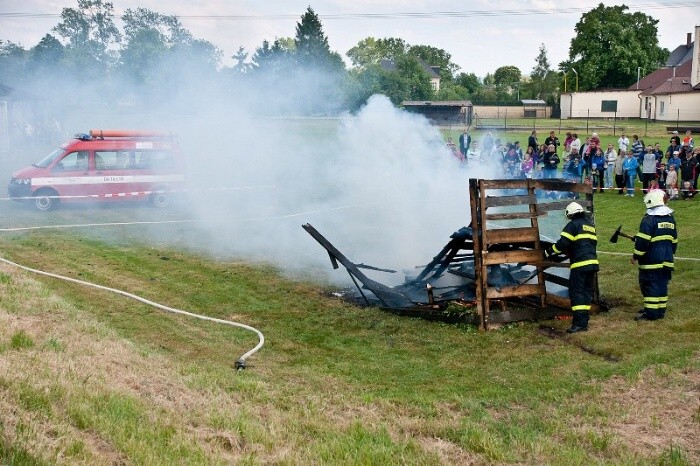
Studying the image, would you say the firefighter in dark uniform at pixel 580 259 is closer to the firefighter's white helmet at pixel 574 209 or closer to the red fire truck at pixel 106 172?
the firefighter's white helmet at pixel 574 209

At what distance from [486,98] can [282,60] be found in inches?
2401

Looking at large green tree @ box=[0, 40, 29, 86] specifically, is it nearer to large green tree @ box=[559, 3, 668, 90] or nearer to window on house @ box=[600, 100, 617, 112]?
window on house @ box=[600, 100, 617, 112]

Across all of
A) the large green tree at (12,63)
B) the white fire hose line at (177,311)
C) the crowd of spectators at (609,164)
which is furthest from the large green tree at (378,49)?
the white fire hose line at (177,311)

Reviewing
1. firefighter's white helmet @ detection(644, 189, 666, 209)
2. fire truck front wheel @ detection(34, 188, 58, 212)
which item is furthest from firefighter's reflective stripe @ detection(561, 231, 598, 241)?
fire truck front wheel @ detection(34, 188, 58, 212)

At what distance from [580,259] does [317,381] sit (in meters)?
4.76

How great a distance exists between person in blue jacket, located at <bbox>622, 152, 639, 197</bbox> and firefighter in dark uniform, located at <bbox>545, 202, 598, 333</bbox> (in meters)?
15.8

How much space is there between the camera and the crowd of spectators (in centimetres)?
2447

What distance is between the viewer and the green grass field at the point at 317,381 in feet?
20.6

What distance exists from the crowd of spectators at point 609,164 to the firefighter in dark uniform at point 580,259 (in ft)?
41.5

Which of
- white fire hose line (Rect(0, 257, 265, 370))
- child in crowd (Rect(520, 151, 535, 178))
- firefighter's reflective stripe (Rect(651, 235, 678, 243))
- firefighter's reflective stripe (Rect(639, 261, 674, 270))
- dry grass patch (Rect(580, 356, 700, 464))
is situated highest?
child in crowd (Rect(520, 151, 535, 178))

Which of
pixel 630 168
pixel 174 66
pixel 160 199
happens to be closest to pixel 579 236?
pixel 160 199

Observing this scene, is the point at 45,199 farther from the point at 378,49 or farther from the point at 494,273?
the point at 378,49

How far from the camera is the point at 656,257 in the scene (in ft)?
38.1

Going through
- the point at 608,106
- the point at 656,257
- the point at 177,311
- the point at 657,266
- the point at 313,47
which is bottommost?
the point at 177,311
